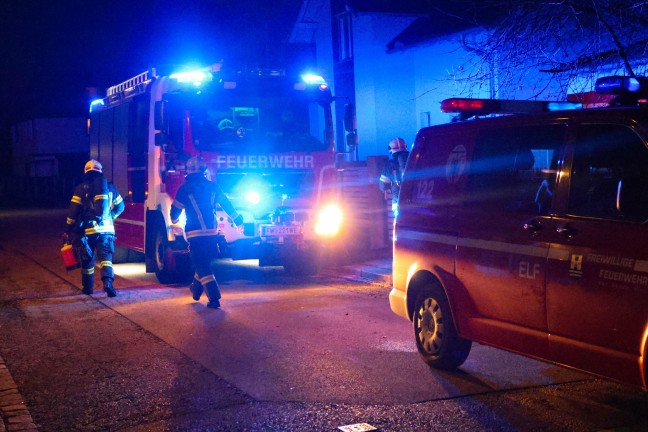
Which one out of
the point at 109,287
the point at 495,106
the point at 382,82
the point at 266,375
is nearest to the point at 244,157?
the point at 109,287

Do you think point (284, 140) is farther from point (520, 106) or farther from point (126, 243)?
point (520, 106)

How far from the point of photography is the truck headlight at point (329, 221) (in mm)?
12539

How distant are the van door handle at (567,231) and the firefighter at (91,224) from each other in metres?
7.53

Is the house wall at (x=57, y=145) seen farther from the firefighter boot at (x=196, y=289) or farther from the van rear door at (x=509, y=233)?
the van rear door at (x=509, y=233)

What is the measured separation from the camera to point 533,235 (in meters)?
5.52

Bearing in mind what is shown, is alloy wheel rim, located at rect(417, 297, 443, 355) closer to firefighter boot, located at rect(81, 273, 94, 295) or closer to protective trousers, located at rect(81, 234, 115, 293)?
protective trousers, located at rect(81, 234, 115, 293)

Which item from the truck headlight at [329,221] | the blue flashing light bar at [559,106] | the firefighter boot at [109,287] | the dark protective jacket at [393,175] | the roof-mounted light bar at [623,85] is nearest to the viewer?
the roof-mounted light bar at [623,85]

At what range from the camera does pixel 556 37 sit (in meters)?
10.1

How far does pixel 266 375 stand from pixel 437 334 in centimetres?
145

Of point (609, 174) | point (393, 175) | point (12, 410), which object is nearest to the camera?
point (609, 174)

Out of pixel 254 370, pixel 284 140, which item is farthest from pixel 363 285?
pixel 254 370

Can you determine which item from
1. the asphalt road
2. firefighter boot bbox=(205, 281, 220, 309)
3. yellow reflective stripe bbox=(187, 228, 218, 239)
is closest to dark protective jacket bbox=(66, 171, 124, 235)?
the asphalt road

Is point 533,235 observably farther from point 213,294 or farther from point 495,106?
point 213,294

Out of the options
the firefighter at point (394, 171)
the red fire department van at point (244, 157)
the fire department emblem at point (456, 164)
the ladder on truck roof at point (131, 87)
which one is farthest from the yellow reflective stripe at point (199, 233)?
the fire department emblem at point (456, 164)
